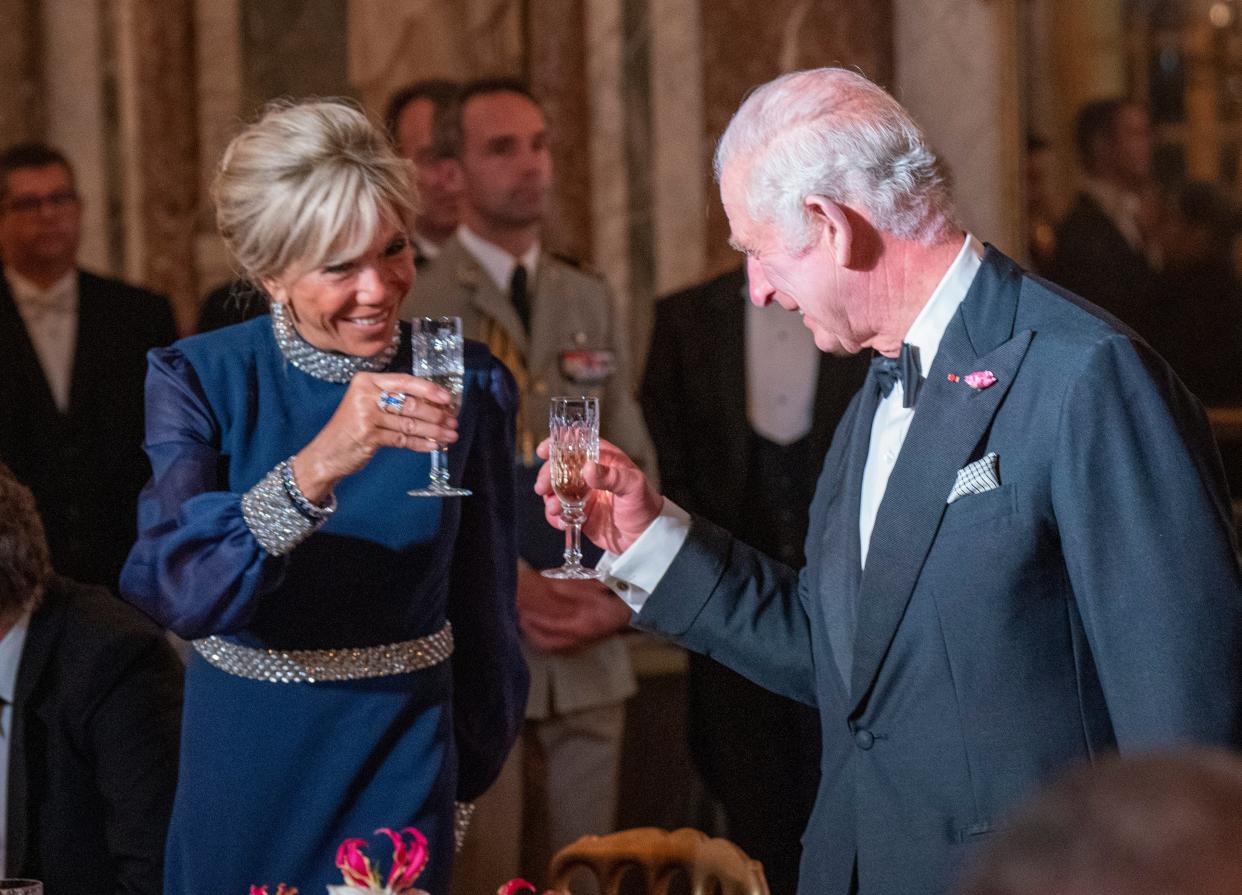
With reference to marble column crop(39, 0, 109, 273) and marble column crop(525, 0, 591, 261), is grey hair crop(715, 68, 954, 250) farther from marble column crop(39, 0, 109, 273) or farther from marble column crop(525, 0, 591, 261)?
marble column crop(39, 0, 109, 273)

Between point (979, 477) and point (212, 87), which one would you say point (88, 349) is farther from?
point (979, 477)

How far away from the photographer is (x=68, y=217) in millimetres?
4367

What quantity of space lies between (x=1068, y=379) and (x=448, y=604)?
113 cm

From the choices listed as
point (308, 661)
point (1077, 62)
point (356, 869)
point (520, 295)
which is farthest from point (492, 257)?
point (356, 869)

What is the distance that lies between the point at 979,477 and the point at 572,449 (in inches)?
22.6

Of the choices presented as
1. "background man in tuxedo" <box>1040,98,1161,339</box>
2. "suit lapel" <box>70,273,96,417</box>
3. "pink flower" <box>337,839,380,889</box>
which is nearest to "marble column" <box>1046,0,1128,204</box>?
"background man in tuxedo" <box>1040,98,1161,339</box>

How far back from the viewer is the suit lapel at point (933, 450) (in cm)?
176

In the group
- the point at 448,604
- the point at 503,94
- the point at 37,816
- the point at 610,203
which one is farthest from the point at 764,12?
the point at 37,816

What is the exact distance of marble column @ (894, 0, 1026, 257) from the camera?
549cm

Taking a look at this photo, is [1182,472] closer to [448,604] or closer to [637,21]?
[448,604]

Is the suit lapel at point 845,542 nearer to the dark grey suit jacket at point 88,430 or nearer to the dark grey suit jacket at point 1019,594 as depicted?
the dark grey suit jacket at point 1019,594

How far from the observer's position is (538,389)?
394 centimetres

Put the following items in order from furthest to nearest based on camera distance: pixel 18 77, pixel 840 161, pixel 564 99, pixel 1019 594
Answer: pixel 564 99, pixel 18 77, pixel 840 161, pixel 1019 594

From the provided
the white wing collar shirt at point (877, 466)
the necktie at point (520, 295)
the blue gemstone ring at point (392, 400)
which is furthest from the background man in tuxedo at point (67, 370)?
the white wing collar shirt at point (877, 466)
